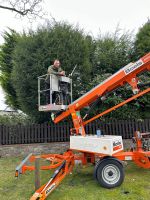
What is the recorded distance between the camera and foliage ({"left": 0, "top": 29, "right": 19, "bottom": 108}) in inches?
498

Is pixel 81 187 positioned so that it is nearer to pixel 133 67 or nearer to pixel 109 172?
pixel 109 172

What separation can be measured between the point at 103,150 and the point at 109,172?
57 cm

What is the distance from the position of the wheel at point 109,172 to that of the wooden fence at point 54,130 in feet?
14.7

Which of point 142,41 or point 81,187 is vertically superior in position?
point 142,41

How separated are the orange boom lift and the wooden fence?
118 inches

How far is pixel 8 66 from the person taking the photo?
1274 cm

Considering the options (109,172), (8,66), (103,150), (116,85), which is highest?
(8,66)

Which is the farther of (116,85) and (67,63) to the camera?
(67,63)

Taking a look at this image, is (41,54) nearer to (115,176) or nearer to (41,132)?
(41,132)

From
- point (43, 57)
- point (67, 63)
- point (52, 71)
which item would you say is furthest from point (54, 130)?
point (52, 71)

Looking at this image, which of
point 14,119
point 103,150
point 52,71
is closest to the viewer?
point 103,150

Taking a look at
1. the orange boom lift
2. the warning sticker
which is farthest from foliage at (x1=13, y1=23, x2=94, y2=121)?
the warning sticker

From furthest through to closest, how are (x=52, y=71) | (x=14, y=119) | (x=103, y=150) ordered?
(x=14, y=119) < (x=52, y=71) < (x=103, y=150)

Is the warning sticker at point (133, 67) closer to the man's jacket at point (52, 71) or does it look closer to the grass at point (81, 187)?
the man's jacket at point (52, 71)
